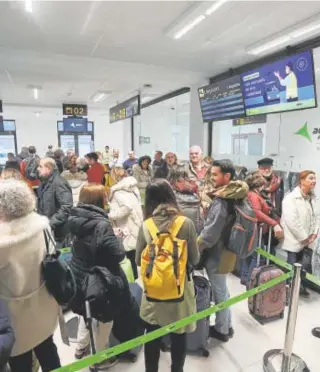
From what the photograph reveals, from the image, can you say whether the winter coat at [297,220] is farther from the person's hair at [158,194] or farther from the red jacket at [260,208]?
the person's hair at [158,194]

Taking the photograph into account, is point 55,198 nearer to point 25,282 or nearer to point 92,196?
point 92,196

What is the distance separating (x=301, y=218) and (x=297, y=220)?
0.05 m

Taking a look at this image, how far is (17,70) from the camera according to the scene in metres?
6.22

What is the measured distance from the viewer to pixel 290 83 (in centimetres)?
370

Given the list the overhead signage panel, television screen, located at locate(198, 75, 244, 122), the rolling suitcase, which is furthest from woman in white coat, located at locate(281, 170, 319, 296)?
the overhead signage panel

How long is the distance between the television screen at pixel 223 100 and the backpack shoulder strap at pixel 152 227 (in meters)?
3.52

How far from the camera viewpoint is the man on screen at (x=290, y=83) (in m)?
3.64

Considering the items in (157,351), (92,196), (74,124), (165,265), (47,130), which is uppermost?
(47,130)

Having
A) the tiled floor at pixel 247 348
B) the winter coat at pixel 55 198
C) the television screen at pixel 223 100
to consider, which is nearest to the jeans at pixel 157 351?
the tiled floor at pixel 247 348

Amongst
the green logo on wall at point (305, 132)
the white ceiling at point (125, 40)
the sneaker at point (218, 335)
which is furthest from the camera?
the green logo on wall at point (305, 132)

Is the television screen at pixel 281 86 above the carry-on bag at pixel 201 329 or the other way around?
above

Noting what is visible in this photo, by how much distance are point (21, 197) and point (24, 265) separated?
0.33 m

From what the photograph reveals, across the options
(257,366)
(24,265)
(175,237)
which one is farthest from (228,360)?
(24,265)

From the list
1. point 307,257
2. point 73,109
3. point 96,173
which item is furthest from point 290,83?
point 73,109
